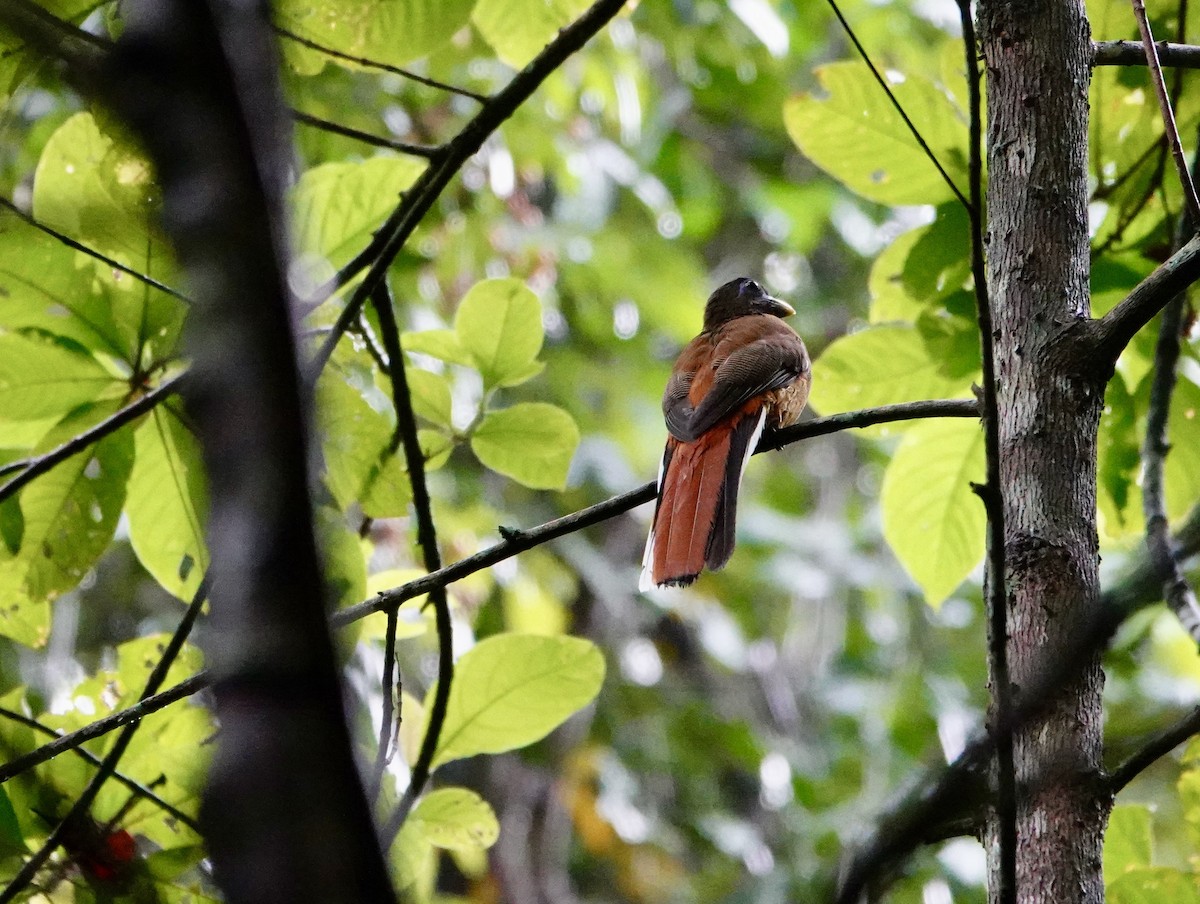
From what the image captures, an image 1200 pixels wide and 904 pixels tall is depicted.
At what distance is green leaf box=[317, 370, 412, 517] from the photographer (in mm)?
2285

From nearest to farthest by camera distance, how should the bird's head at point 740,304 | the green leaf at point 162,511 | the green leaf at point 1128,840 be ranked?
the green leaf at point 1128,840, the green leaf at point 162,511, the bird's head at point 740,304

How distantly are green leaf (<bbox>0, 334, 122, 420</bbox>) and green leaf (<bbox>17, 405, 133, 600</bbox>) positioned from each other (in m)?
0.03

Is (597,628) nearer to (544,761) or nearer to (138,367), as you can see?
(544,761)

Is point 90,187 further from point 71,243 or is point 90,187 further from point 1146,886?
point 1146,886

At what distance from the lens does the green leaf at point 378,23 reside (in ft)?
7.73

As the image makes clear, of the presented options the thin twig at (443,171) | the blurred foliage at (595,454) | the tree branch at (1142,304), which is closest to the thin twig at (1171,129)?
the tree branch at (1142,304)

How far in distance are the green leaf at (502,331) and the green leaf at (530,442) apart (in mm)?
72

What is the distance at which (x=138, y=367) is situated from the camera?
2.27 metres

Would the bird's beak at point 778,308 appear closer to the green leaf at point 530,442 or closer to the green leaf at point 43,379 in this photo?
the green leaf at point 530,442

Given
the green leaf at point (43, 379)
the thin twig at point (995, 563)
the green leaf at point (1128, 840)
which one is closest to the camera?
the thin twig at point (995, 563)

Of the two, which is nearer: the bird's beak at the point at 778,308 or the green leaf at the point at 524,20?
the green leaf at the point at 524,20

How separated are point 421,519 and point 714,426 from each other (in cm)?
99

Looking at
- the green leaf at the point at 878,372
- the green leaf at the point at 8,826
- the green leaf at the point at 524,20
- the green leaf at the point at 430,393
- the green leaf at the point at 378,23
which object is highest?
the green leaf at the point at 524,20

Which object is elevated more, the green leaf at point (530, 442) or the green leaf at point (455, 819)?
the green leaf at point (530, 442)
